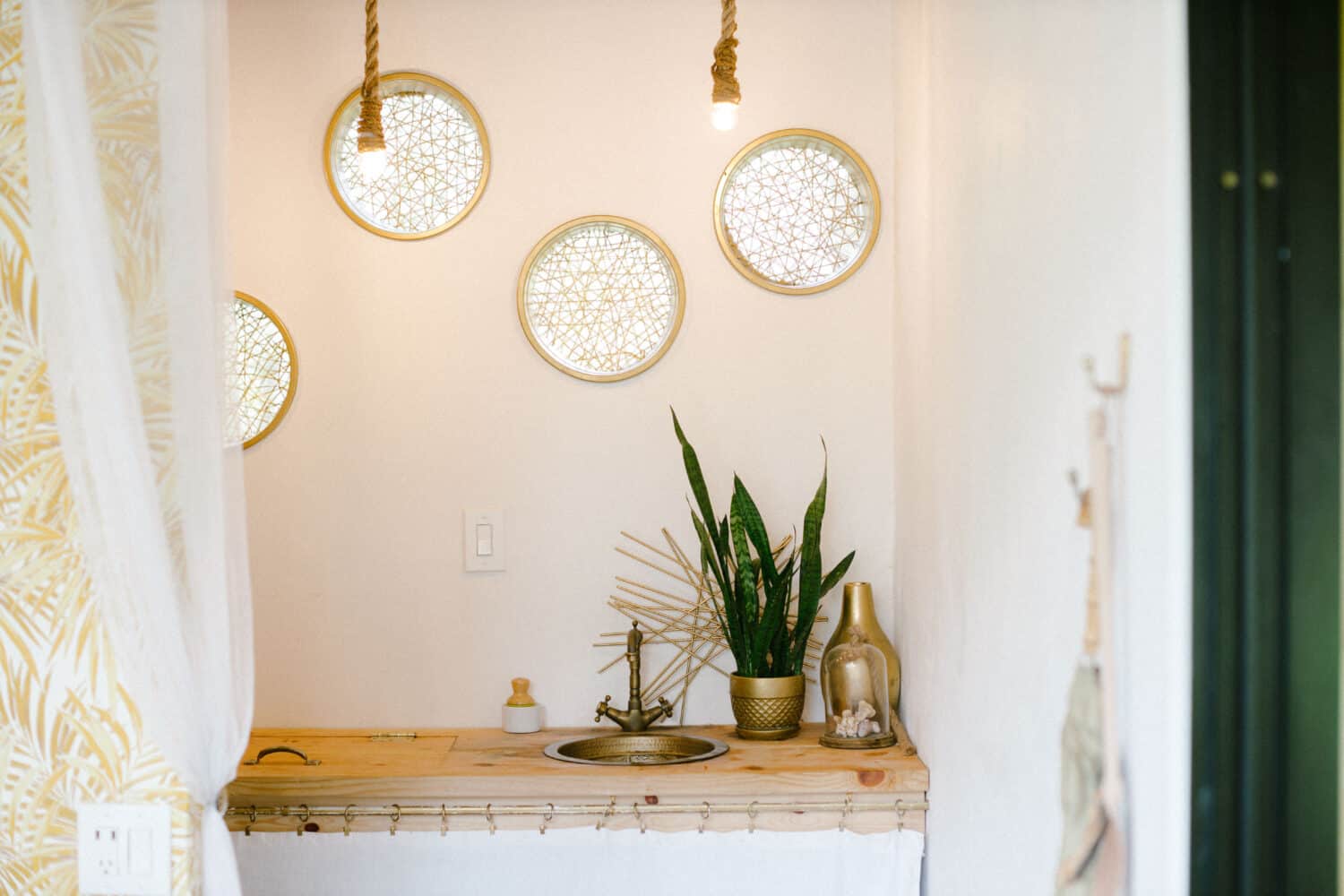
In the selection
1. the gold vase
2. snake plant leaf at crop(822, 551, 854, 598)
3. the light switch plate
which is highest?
the light switch plate

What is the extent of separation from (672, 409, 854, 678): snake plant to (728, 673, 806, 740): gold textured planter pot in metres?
0.03

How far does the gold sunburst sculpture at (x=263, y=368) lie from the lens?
2.99 m

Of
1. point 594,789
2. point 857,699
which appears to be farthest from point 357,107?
point 857,699

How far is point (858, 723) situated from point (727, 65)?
4.55 ft

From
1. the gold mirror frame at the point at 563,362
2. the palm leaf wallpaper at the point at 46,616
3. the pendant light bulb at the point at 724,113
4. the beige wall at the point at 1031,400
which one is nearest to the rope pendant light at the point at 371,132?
the gold mirror frame at the point at 563,362

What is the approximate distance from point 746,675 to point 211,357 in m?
1.48

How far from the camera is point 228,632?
170 cm

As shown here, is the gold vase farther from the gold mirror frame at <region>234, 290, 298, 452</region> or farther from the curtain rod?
the gold mirror frame at <region>234, 290, 298, 452</region>

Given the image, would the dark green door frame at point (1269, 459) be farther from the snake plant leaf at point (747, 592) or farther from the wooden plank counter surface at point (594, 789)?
the snake plant leaf at point (747, 592)

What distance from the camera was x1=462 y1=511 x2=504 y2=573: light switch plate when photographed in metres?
3.00

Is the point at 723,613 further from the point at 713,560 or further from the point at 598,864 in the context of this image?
the point at 598,864

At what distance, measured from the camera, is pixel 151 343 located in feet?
5.50

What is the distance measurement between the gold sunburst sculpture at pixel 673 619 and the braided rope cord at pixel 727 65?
1.07 m

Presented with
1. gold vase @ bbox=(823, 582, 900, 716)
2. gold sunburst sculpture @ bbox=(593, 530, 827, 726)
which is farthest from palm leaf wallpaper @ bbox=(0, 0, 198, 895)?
gold vase @ bbox=(823, 582, 900, 716)
